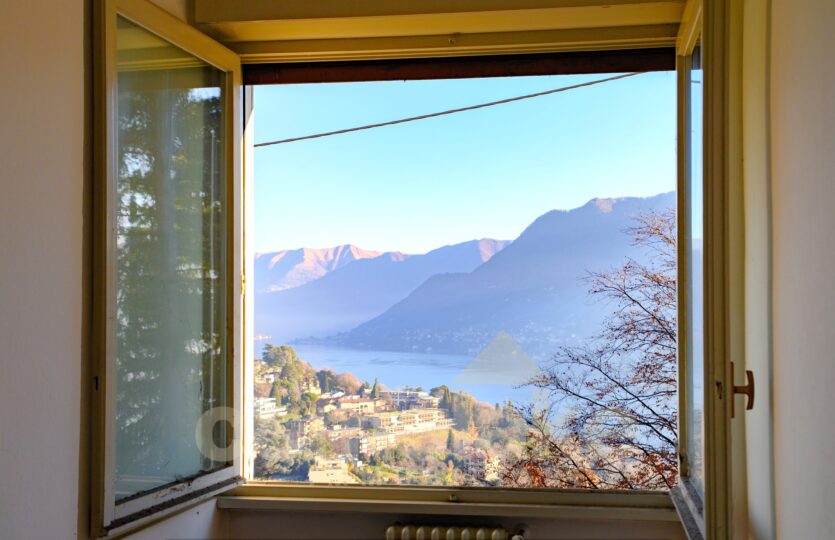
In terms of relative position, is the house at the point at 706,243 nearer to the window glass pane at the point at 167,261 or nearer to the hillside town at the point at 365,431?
the window glass pane at the point at 167,261

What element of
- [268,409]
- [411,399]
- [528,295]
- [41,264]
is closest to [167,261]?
[41,264]

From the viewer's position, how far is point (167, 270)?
2.63 m

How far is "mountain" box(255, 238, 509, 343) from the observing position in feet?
10.7

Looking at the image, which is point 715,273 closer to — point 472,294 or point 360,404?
point 472,294

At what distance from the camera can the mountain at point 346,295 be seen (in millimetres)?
3252

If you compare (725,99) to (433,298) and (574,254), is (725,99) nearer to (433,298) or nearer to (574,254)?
(574,254)

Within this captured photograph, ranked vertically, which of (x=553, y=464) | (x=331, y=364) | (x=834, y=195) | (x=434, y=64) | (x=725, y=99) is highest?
(x=434, y=64)

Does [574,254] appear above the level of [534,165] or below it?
below

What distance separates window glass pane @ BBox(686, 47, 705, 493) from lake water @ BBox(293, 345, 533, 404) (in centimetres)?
65

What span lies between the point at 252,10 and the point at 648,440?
211cm

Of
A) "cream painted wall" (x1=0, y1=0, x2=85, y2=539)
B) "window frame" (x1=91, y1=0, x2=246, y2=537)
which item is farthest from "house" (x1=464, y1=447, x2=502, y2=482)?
"cream painted wall" (x1=0, y1=0, x2=85, y2=539)

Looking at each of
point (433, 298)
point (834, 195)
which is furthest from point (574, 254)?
point (834, 195)

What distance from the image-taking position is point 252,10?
110 inches

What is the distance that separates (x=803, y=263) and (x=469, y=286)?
1729mm
